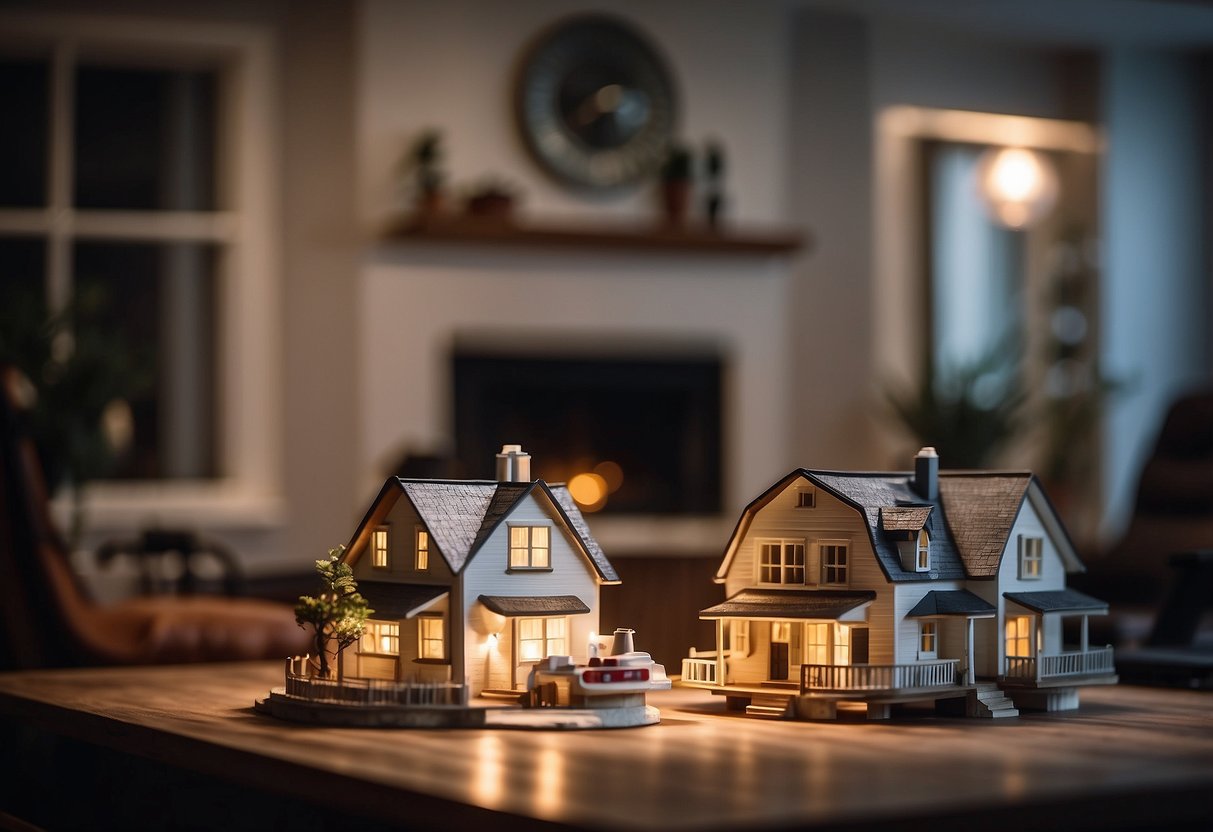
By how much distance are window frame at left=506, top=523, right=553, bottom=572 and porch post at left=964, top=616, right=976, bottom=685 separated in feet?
1.76

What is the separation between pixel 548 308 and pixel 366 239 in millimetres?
918

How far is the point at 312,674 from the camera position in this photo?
213 centimetres

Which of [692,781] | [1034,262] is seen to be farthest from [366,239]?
[692,781]

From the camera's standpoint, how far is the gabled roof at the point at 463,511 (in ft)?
6.78

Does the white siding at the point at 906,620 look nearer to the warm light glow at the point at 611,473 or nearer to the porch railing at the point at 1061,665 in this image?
the porch railing at the point at 1061,665

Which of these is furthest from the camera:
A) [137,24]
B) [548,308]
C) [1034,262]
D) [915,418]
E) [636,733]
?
[1034,262]

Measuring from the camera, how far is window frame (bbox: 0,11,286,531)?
7.46 metres

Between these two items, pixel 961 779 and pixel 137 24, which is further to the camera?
pixel 137 24

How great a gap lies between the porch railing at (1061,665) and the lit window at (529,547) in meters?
0.63

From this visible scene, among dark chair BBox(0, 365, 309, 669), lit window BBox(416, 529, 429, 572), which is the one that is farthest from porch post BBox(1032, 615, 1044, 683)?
dark chair BBox(0, 365, 309, 669)

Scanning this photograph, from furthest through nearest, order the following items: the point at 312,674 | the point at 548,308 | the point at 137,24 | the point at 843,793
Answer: the point at 548,308 < the point at 137,24 < the point at 312,674 < the point at 843,793

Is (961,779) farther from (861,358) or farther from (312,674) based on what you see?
(861,358)

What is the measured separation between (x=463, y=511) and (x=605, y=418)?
606 centimetres

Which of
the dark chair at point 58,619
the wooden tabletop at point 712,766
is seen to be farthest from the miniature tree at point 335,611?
the dark chair at point 58,619
